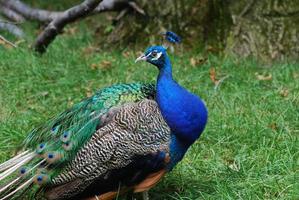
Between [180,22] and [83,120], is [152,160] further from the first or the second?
[180,22]

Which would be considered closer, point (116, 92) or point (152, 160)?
point (152, 160)

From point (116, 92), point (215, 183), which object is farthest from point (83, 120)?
point (215, 183)

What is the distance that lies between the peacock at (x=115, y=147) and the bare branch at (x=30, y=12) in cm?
384

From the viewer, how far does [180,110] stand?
360 centimetres

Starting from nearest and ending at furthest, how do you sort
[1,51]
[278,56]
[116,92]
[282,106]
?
[116,92], [282,106], [278,56], [1,51]

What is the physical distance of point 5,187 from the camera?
3.64 meters

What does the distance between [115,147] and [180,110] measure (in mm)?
399

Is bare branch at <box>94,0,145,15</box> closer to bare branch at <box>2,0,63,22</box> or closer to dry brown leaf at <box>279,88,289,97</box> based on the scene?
bare branch at <box>2,0,63,22</box>

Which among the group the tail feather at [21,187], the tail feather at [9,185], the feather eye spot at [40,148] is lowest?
the tail feather at [21,187]

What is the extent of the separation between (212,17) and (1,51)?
210cm

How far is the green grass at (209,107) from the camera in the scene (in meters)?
4.03

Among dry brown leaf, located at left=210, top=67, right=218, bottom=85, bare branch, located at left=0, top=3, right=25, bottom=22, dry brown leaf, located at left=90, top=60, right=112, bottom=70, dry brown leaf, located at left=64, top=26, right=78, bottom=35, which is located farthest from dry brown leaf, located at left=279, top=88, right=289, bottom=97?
bare branch, located at left=0, top=3, right=25, bottom=22

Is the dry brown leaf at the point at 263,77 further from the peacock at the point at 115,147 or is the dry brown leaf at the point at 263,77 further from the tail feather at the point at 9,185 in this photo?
the tail feather at the point at 9,185

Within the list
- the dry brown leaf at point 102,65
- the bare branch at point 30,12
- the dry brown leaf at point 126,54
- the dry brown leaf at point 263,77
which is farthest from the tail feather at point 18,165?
the bare branch at point 30,12
